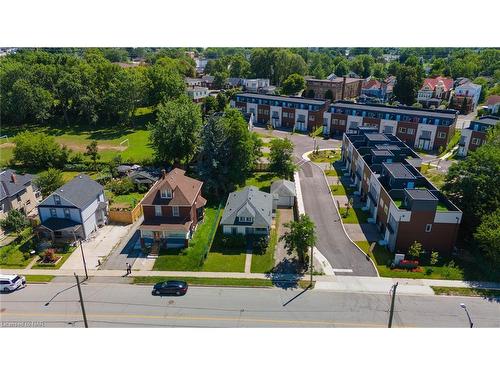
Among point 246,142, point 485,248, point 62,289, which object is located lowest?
point 62,289

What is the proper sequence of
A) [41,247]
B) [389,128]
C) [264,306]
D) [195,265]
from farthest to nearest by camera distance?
[389,128] < [41,247] < [195,265] < [264,306]

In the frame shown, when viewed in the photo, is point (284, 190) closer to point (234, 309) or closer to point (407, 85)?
point (234, 309)

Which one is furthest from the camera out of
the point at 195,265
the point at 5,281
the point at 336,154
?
the point at 336,154

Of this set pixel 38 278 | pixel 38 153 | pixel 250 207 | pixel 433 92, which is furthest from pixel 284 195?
pixel 433 92

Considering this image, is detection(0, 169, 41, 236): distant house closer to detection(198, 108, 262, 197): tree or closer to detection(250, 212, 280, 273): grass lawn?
detection(198, 108, 262, 197): tree

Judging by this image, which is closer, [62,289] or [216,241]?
[62,289]

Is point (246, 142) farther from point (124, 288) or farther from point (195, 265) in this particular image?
point (124, 288)

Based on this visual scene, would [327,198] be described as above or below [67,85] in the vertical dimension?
below

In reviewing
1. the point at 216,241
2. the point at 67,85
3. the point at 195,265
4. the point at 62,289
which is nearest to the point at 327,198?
the point at 216,241
